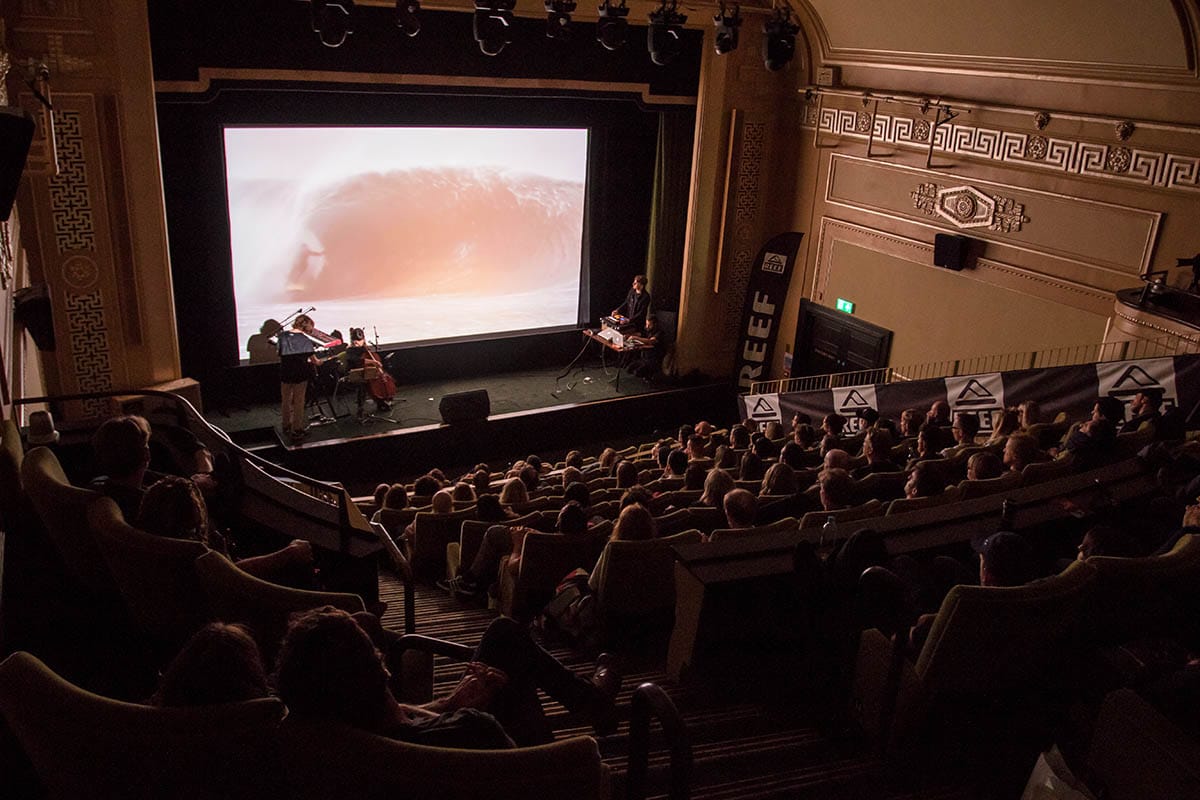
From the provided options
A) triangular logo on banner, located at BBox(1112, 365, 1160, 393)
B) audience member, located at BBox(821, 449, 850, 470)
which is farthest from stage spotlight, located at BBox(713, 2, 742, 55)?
audience member, located at BBox(821, 449, 850, 470)

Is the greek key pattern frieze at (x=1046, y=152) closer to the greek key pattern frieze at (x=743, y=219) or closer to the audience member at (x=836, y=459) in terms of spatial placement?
the greek key pattern frieze at (x=743, y=219)

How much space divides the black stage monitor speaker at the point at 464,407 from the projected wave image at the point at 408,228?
5.41ft

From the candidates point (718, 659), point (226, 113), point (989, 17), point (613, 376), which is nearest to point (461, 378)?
point (613, 376)

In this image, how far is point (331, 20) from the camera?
6945 mm

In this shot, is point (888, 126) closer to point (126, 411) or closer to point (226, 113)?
point (226, 113)

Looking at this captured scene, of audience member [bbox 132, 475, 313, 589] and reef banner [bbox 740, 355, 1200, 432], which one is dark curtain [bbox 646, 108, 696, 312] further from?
audience member [bbox 132, 475, 313, 589]

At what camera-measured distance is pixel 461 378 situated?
34.6 feet

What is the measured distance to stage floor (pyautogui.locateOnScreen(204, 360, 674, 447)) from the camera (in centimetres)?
868

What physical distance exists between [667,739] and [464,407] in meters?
7.12

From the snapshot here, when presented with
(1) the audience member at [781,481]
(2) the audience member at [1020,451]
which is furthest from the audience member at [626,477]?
(2) the audience member at [1020,451]

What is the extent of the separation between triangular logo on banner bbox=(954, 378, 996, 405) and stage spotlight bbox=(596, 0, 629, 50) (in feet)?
13.2

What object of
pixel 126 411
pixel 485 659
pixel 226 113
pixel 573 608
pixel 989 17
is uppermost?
pixel 989 17

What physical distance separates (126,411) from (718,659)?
6137 mm

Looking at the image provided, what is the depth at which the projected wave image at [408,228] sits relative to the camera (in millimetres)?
9234
